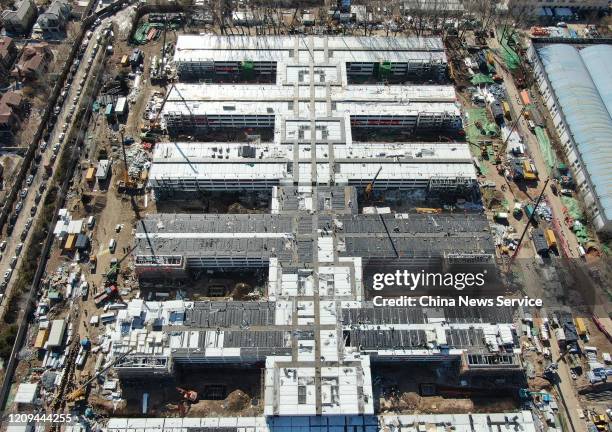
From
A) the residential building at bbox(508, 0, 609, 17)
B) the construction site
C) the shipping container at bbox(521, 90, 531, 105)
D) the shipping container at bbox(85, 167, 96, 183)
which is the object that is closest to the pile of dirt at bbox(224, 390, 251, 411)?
the construction site

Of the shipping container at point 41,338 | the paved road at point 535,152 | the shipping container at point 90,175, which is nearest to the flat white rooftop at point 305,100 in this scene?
the paved road at point 535,152

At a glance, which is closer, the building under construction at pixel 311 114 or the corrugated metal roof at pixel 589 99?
the building under construction at pixel 311 114

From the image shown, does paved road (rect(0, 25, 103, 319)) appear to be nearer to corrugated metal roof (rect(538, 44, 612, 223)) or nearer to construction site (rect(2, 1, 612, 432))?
construction site (rect(2, 1, 612, 432))

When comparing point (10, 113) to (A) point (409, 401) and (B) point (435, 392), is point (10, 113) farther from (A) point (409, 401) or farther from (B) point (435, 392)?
(B) point (435, 392)

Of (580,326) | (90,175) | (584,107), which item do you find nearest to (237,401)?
(90,175)

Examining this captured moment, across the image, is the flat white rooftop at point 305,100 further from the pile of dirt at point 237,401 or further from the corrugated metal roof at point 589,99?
the pile of dirt at point 237,401

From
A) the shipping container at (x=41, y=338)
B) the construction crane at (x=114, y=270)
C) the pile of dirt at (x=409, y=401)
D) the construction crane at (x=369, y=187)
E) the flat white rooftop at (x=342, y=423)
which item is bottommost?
the flat white rooftop at (x=342, y=423)

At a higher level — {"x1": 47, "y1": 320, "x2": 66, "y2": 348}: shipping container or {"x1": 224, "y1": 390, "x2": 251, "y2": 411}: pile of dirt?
{"x1": 47, "y1": 320, "x2": 66, "y2": 348}: shipping container
